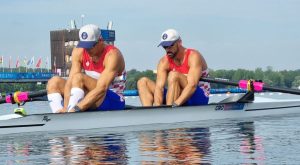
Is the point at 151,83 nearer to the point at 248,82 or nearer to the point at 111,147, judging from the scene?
the point at 248,82

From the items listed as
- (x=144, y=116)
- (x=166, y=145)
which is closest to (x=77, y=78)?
(x=144, y=116)

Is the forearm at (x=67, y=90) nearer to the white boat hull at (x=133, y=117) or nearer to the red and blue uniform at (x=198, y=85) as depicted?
the white boat hull at (x=133, y=117)

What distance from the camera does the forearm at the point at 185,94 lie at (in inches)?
747

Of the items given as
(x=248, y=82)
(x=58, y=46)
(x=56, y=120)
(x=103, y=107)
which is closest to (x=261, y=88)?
(x=248, y=82)

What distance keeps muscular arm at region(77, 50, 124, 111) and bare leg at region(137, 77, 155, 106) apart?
2.00 m

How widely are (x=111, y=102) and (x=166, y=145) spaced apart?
442 cm

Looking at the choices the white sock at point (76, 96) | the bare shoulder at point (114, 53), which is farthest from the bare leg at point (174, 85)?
the white sock at point (76, 96)

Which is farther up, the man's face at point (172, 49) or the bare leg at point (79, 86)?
the man's face at point (172, 49)

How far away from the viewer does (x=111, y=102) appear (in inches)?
698

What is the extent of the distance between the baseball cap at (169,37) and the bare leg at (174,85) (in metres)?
0.89

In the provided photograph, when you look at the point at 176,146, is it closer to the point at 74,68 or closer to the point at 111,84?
the point at 111,84

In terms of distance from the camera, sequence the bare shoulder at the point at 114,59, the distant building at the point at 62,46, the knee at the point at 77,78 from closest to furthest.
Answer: the knee at the point at 77,78 < the bare shoulder at the point at 114,59 < the distant building at the point at 62,46

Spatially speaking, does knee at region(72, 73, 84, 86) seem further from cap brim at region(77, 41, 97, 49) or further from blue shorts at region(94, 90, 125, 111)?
blue shorts at region(94, 90, 125, 111)

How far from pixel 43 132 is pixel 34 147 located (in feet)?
8.26
